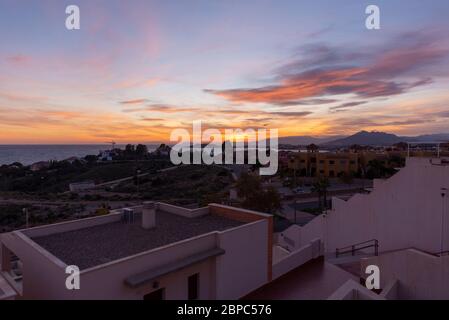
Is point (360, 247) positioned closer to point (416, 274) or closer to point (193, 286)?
point (416, 274)

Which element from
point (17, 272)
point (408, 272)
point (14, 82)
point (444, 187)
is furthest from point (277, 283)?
point (14, 82)

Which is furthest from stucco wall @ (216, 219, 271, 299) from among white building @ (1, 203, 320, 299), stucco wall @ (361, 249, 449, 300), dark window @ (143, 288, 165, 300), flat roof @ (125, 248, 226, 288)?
stucco wall @ (361, 249, 449, 300)

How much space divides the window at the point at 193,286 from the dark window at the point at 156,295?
3.38 feet

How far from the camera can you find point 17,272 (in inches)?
395

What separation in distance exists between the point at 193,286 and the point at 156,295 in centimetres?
139

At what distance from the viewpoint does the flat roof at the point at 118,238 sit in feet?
26.5

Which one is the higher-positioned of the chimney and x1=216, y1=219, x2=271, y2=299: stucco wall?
the chimney

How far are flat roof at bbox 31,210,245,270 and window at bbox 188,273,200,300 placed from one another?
137 cm

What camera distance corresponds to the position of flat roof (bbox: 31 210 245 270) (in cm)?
809

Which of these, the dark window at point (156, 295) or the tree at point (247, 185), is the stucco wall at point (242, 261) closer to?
the dark window at point (156, 295)

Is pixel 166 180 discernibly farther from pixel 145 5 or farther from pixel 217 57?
pixel 145 5

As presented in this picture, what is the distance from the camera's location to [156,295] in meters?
7.91

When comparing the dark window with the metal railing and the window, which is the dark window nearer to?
the window
